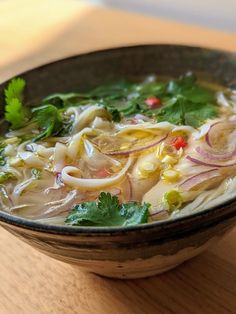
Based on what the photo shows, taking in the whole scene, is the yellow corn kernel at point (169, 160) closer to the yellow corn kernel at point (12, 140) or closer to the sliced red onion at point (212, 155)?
the sliced red onion at point (212, 155)

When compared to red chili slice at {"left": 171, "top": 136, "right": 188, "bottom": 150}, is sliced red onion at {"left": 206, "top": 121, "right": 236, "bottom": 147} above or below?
above

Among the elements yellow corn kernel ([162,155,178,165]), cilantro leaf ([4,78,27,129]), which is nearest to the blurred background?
cilantro leaf ([4,78,27,129])

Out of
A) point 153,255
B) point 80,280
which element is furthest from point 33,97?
point 153,255

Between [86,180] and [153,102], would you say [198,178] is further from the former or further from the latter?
[153,102]

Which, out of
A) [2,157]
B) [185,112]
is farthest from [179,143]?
[2,157]

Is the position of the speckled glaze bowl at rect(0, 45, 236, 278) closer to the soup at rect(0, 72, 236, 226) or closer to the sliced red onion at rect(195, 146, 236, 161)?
the soup at rect(0, 72, 236, 226)

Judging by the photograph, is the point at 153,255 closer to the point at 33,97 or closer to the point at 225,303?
the point at 225,303
